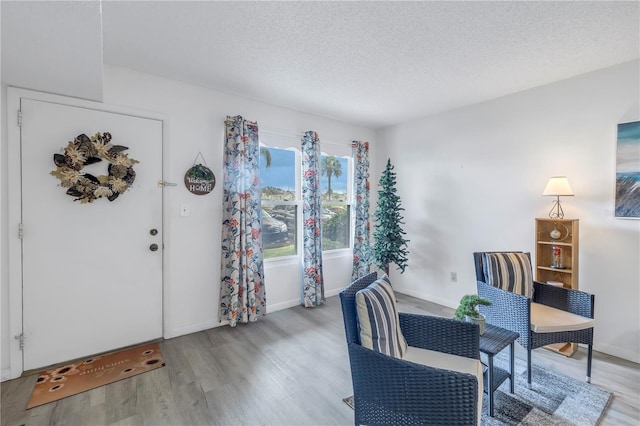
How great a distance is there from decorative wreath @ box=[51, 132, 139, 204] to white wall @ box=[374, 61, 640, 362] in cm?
353

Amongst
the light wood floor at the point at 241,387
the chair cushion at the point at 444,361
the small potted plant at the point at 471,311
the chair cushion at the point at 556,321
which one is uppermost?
the small potted plant at the point at 471,311

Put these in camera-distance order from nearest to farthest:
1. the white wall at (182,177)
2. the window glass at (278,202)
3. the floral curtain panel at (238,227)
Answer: the white wall at (182,177) < the floral curtain panel at (238,227) < the window glass at (278,202)

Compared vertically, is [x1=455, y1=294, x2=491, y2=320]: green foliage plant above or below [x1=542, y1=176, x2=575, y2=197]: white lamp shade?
below

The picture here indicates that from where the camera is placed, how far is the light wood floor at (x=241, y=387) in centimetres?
184

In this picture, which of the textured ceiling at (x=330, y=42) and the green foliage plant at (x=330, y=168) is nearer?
the textured ceiling at (x=330, y=42)

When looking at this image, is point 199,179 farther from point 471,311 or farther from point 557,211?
point 557,211

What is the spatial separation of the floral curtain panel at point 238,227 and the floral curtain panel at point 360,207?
1.73 m

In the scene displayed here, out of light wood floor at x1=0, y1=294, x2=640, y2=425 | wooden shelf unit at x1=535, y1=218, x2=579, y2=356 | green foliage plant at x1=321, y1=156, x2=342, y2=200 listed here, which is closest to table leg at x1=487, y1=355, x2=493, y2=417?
light wood floor at x1=0, y1=294, x2=640, y2=425

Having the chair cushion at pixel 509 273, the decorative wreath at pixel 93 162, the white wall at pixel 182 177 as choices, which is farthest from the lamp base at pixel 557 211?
the decorative wreath at pixel 93 162

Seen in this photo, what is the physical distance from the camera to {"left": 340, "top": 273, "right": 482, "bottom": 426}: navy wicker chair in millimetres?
1258

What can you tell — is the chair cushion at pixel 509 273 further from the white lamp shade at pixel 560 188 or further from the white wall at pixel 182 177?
Result: the white wall at pixel 182 177

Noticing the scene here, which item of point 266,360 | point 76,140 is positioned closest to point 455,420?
point 266,360

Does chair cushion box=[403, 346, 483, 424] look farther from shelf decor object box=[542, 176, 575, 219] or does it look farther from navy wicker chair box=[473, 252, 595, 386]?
shelf decor object box=[542, 176, 575, 219]

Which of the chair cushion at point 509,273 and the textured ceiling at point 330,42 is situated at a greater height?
the textured ceiling at point 330,42
